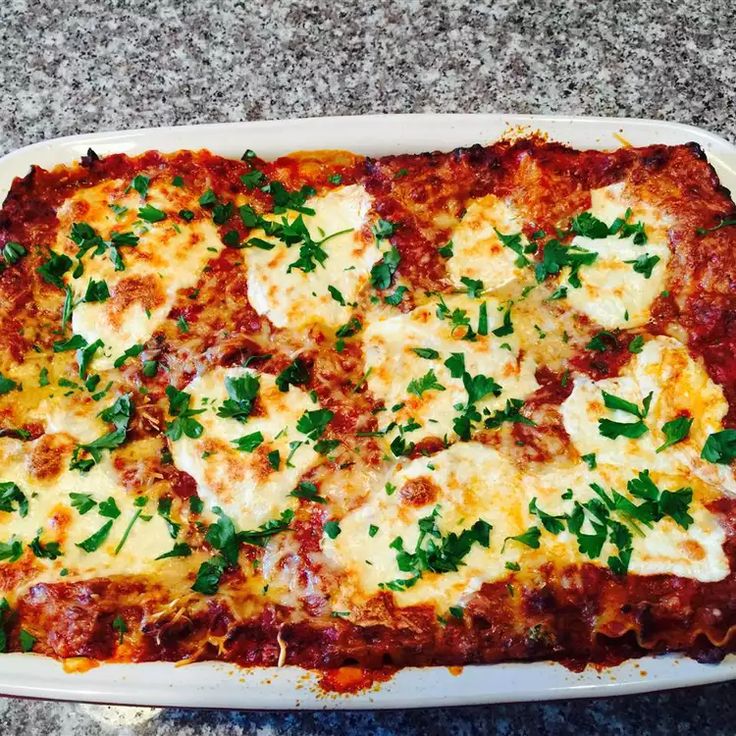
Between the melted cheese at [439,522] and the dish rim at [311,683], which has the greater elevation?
the melted cheese at [439,522]

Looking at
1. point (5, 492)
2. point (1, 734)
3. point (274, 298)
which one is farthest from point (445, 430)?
point (1, 734)

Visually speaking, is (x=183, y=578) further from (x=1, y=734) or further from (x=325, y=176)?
(x=325, y=176)

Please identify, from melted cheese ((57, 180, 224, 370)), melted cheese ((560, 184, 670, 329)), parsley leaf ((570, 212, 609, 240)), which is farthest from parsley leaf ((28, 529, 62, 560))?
parsley leaf ((570, 212, 609, 240))

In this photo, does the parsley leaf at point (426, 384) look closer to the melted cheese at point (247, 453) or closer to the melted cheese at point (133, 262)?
the melted cheese at point (247, 453)

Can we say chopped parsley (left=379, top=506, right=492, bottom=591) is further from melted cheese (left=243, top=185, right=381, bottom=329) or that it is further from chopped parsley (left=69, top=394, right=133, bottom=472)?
chopped parsley (left=69, top=394, right=133, bottom=472)

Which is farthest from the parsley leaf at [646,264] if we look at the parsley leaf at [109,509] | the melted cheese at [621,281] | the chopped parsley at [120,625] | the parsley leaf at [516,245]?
the chopped parsley at [120,625]

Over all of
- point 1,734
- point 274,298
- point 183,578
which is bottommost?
point 1,734
